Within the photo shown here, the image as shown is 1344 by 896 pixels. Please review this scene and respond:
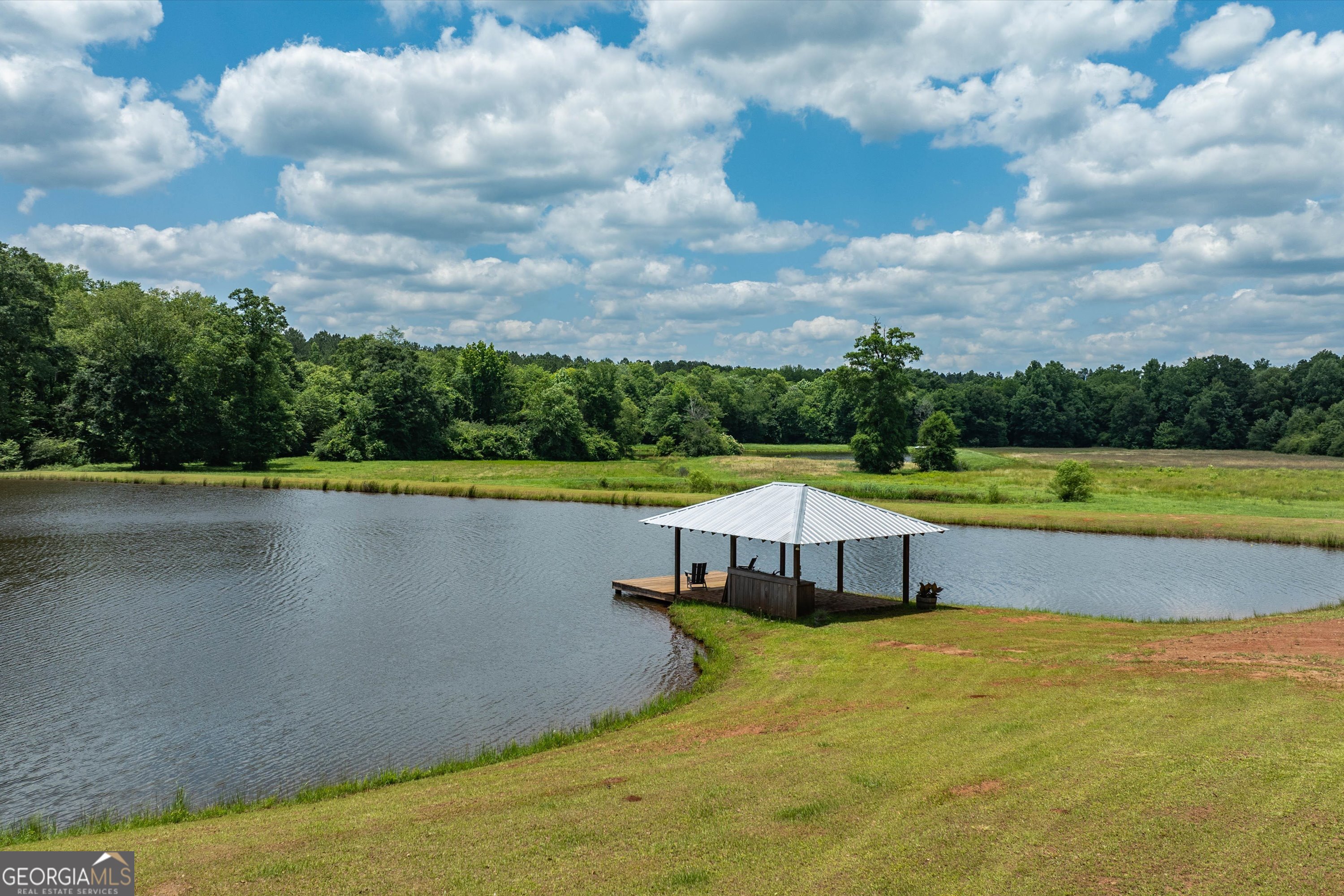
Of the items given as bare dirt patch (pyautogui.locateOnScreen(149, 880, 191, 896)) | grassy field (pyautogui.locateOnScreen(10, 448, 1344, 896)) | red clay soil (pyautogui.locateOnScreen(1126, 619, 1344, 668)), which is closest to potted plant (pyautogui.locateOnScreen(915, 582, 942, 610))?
grassy field (pyautogui.locateOnScreen(10, 448, 1344, 896))

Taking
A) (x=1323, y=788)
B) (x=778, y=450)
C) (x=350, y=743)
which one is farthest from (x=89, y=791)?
(x=778, y=450)

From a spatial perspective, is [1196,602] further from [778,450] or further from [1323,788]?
[778,450]

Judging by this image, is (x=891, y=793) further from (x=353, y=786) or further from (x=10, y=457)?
(x=10, y=457)

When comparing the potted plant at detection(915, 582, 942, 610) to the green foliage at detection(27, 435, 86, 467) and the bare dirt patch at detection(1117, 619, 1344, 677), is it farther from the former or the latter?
the green foliage at detection(27, 435, 86, 467)

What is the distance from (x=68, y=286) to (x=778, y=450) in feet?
303

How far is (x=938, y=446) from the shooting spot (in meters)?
81.1

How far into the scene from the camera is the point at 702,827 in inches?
359

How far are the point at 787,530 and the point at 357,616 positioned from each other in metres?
13.6

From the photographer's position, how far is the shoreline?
1620 inches

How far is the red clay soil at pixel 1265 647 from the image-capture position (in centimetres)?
1564

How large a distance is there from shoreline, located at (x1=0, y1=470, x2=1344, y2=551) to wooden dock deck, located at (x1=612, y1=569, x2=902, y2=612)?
2035cm

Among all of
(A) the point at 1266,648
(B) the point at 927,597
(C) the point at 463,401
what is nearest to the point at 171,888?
(A) the point at 1266,648

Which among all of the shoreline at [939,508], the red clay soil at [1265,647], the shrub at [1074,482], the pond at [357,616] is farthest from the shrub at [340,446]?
the red clay soil at [1265,647]

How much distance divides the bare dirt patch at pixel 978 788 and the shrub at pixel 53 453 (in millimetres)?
85439
